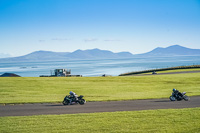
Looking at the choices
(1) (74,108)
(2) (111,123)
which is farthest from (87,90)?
(2) (111,123)

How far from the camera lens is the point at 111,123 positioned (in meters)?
12.8

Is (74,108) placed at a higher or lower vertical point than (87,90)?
lower

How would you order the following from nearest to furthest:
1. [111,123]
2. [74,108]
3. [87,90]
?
[111,123], [74,108], [87,90]

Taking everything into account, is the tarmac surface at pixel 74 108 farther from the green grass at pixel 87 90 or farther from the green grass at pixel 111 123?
the green grass at pixel 87 90

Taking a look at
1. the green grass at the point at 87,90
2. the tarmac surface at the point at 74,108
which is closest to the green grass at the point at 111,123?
the tarmac surface at the point at 74,108

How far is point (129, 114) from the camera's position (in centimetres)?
1505

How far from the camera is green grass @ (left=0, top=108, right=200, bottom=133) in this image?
1169 cm

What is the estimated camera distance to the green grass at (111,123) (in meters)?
11.7

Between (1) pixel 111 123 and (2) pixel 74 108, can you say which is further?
(2) pixel 74 108

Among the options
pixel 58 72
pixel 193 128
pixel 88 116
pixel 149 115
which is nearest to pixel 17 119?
pixel 88 116

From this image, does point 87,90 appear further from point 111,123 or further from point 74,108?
point 111,123

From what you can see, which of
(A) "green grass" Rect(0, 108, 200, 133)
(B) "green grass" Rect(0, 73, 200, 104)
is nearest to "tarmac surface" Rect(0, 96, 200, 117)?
(A) "green grass" Rect(0, 108, 200, 133)

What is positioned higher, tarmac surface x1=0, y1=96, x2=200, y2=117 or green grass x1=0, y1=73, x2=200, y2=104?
green grass x1=0, y1=73, x2=200, y2=104

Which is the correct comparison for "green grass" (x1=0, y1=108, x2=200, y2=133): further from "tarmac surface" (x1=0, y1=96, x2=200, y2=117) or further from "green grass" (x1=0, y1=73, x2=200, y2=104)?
"green grass" (x1=0, y1=73, x2=200, y2=104)
